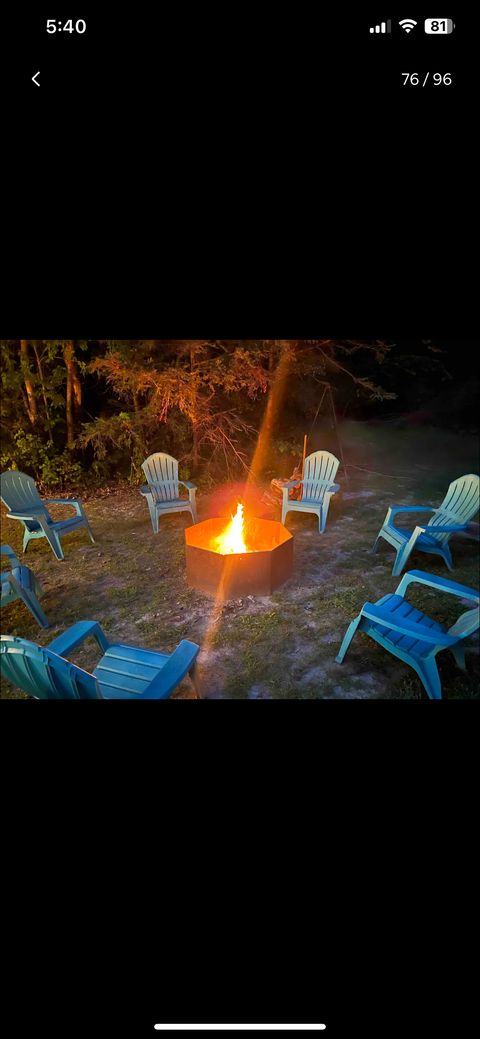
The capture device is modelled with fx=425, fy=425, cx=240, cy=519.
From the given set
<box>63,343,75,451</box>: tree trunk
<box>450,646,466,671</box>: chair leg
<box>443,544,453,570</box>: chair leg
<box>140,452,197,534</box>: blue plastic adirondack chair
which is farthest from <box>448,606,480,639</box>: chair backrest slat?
<box>63,343,75,451</box>: tree trunk

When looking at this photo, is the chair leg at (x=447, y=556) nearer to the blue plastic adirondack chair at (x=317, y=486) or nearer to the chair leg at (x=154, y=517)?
the blue plastic adirondack chair at (x=317, y=486)

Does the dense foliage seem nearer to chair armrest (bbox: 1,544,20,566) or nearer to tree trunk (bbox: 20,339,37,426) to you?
tree trunk (bbox: 20,339,37,426)

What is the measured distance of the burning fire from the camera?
11.1 ft

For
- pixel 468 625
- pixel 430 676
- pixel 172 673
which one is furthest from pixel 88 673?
pixel 468 625

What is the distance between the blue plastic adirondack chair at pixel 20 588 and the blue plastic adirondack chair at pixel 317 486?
8.54 ft

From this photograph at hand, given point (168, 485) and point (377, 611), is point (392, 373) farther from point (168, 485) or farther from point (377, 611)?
point (377, 611)

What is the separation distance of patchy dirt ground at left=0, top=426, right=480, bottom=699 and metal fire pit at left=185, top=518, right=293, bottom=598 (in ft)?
0.31
